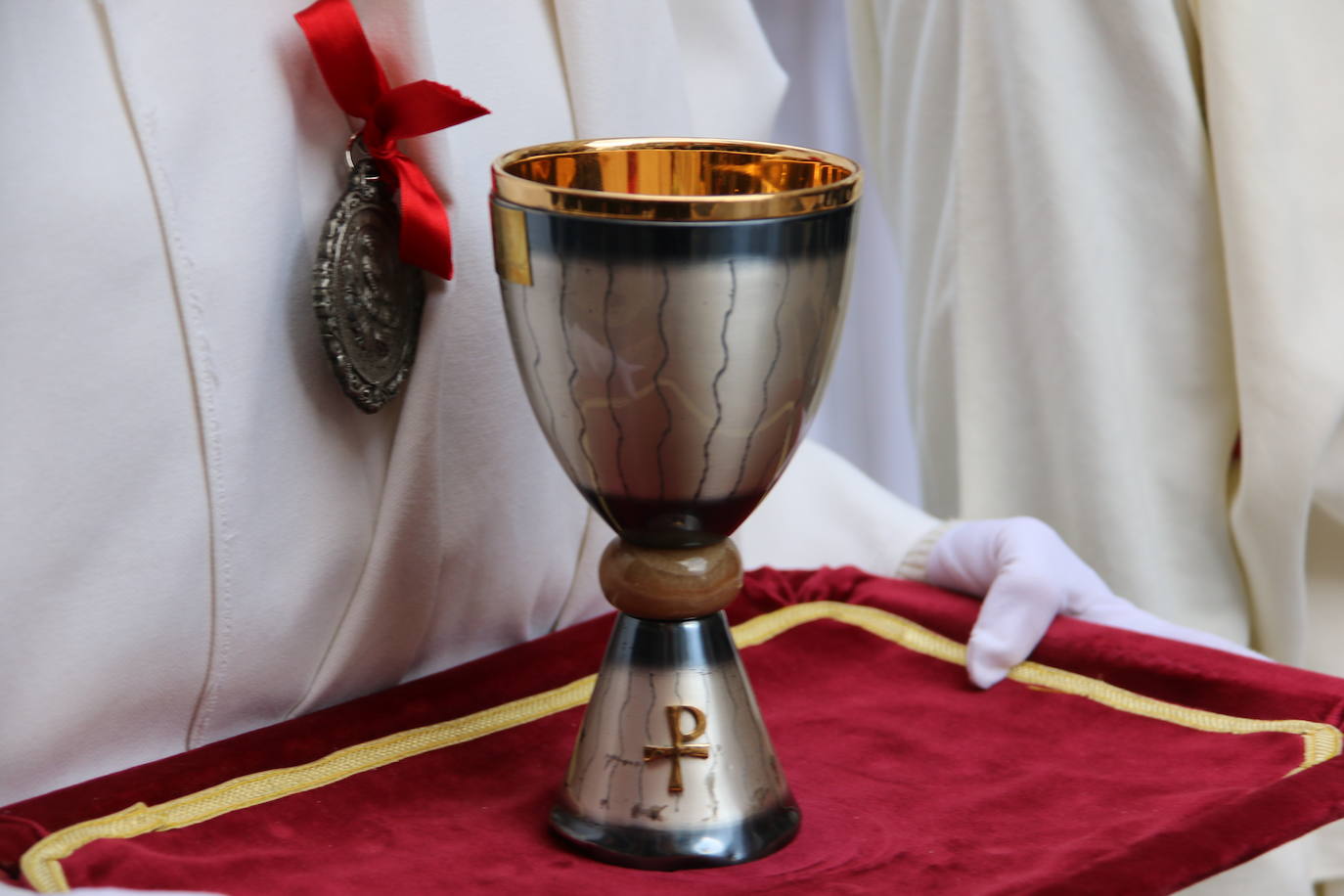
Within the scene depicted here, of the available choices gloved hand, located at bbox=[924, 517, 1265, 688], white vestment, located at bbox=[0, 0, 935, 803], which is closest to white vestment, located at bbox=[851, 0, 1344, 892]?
gloved hand, located at bbox=[924, 517, 1265, 688]

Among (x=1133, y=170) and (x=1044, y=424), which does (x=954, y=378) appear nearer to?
(x=1044, y=424)

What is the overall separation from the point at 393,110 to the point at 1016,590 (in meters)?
0.46

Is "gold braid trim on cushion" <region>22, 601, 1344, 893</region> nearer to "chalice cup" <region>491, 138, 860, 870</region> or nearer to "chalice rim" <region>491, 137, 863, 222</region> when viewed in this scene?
"chalice cup" <region>491, 138, 860, 870</region>

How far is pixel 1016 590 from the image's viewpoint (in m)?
0.87

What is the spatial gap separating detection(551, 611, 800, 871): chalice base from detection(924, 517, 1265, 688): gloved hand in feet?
0.76

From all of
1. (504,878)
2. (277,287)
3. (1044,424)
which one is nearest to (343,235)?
(277,287)

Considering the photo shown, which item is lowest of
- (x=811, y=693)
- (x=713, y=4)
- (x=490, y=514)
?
(x=811, y=693)

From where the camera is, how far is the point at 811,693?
852 mm

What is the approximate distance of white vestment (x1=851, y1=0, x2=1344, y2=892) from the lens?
3.55ft

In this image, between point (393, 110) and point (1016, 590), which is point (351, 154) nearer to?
point (393, 110)

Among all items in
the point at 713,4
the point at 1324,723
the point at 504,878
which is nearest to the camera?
the point at 504,878

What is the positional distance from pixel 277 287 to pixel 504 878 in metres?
0.31

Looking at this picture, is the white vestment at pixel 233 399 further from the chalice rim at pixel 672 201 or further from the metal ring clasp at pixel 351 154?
the chalice rim at pixel 672 201

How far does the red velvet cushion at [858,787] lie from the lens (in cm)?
62
